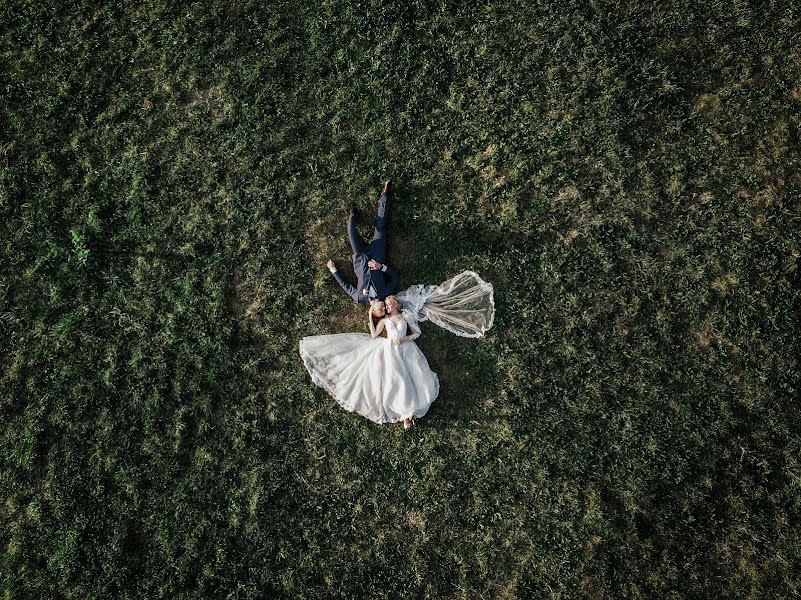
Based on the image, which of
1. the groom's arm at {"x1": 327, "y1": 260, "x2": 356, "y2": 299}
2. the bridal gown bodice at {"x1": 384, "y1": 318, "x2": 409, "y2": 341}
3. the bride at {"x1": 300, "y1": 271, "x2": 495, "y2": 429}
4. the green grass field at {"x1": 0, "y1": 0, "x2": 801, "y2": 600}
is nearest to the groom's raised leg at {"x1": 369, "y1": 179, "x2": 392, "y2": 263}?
the green grass field at {"x1": 0, "y1": 0, "x2": 801, "y2": 600}

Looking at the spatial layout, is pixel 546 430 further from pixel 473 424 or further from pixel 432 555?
A: pixel 432 555

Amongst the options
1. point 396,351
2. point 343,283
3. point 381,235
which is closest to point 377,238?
point 381,235

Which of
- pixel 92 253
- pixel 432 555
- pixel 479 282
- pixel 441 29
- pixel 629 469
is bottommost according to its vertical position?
pixel 432 555

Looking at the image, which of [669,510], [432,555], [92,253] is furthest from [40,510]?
[669,510]

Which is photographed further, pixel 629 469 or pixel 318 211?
pixel 318 211

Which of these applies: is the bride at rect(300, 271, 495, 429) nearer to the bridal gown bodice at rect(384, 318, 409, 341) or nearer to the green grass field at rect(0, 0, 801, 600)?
the bridal gown bodice at rect(384, 318, 409, 341)

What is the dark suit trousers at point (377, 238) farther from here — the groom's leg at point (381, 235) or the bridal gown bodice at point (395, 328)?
the bridal gown bodice at point (395, 328)
